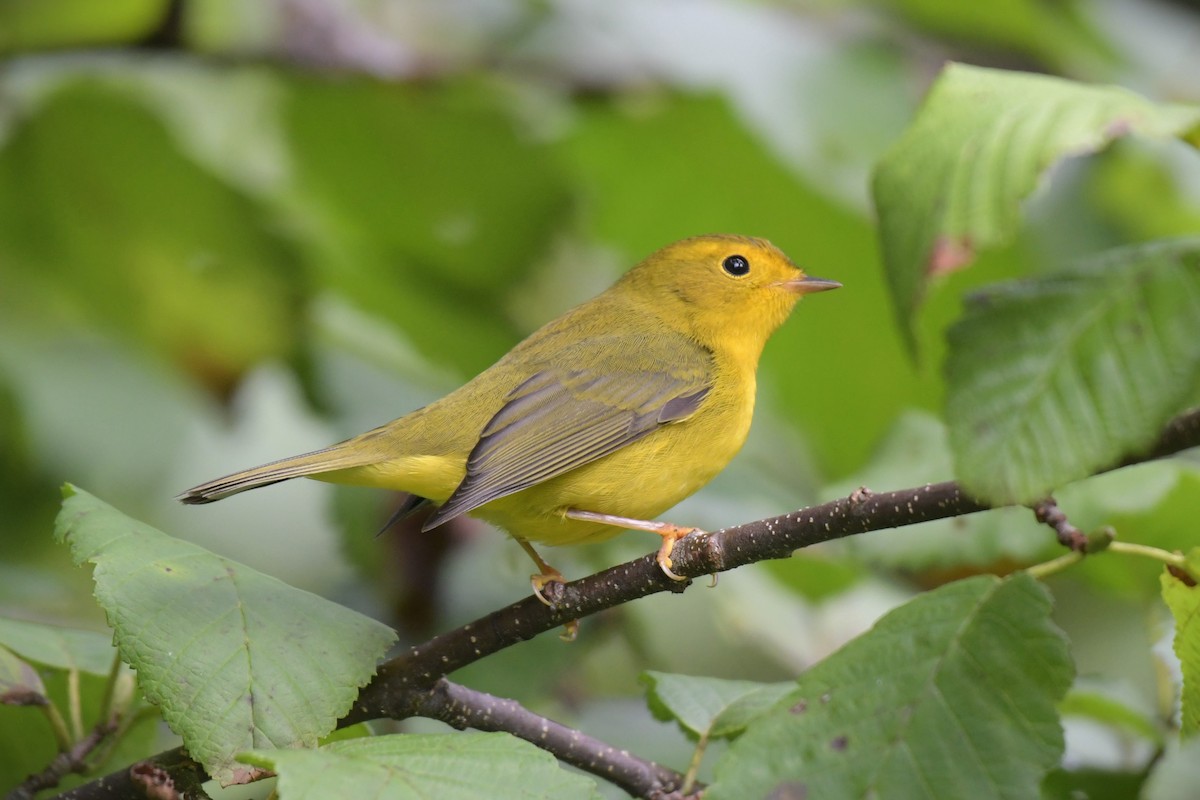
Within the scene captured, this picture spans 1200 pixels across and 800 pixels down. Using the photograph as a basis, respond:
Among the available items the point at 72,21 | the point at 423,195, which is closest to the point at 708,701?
the point at 423,195

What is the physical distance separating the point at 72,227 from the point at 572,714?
81.8 inches

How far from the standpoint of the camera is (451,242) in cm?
432

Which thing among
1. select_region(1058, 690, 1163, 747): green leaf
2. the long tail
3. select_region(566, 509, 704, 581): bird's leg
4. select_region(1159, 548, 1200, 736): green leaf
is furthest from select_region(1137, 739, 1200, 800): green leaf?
the long tail

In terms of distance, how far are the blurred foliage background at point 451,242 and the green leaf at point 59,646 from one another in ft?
3.05

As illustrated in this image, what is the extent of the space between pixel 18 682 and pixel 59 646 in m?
0.12

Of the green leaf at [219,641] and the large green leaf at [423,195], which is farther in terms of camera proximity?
the large green leaf at [423,195]

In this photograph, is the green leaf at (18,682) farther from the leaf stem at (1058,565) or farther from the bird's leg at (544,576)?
the leaf stem at (1058,565)

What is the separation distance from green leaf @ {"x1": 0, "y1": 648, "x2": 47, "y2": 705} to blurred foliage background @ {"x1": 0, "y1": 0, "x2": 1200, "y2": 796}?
1.03 meters

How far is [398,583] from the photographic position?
398cm

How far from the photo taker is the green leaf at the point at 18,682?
7.73 ft

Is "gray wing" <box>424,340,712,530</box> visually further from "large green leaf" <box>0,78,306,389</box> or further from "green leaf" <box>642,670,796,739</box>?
"large green leaf" <box>0,78,306,389</box>

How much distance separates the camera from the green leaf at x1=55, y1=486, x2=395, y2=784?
79.6 inches

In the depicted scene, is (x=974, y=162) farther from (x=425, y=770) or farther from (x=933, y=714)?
(x=425, y=770)

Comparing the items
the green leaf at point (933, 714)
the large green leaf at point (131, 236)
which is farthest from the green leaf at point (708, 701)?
the large green leaf at point (131, 236)
